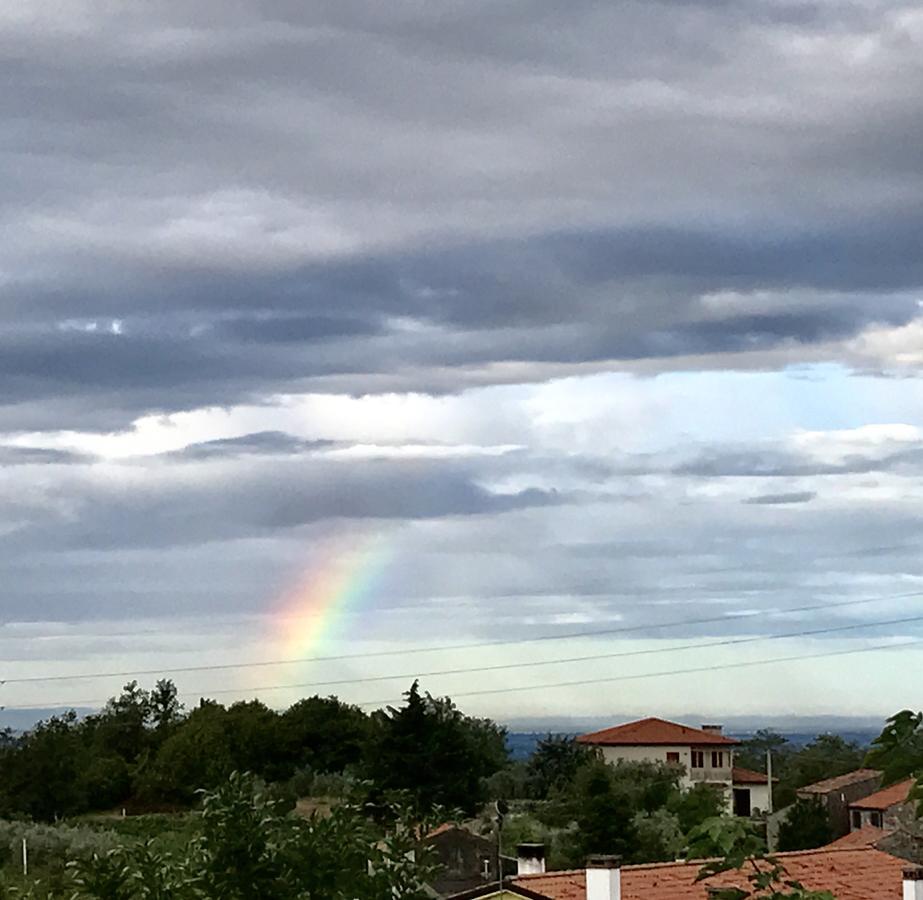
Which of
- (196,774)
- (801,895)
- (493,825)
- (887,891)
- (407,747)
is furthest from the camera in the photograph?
(196,774)

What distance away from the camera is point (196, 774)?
274 feet

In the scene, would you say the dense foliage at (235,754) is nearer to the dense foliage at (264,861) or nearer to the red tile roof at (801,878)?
the red tile roof at (801,878)

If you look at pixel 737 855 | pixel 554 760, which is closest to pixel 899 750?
pixel 737 855

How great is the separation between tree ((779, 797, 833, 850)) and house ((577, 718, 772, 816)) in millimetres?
40040

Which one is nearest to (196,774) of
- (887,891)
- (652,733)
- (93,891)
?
(652,733)

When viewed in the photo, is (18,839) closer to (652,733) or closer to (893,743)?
(893,743)

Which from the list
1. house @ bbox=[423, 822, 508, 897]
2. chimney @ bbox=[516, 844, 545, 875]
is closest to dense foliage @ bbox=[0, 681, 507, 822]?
house @ bbox=[423, 822, 508, 897]

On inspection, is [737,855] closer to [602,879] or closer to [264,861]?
[264,861]

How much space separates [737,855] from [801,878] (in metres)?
23.0

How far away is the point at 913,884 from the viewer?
29938 millimetres

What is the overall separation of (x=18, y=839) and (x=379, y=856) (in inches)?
1976

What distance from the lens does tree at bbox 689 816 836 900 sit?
6809 millimetres

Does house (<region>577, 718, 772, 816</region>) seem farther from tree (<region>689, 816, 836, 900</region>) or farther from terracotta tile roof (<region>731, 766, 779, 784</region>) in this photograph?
tree (<region>689, 816, 836, 900</region>)

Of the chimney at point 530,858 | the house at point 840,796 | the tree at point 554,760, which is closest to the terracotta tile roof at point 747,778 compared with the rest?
the tree at point 554,760
